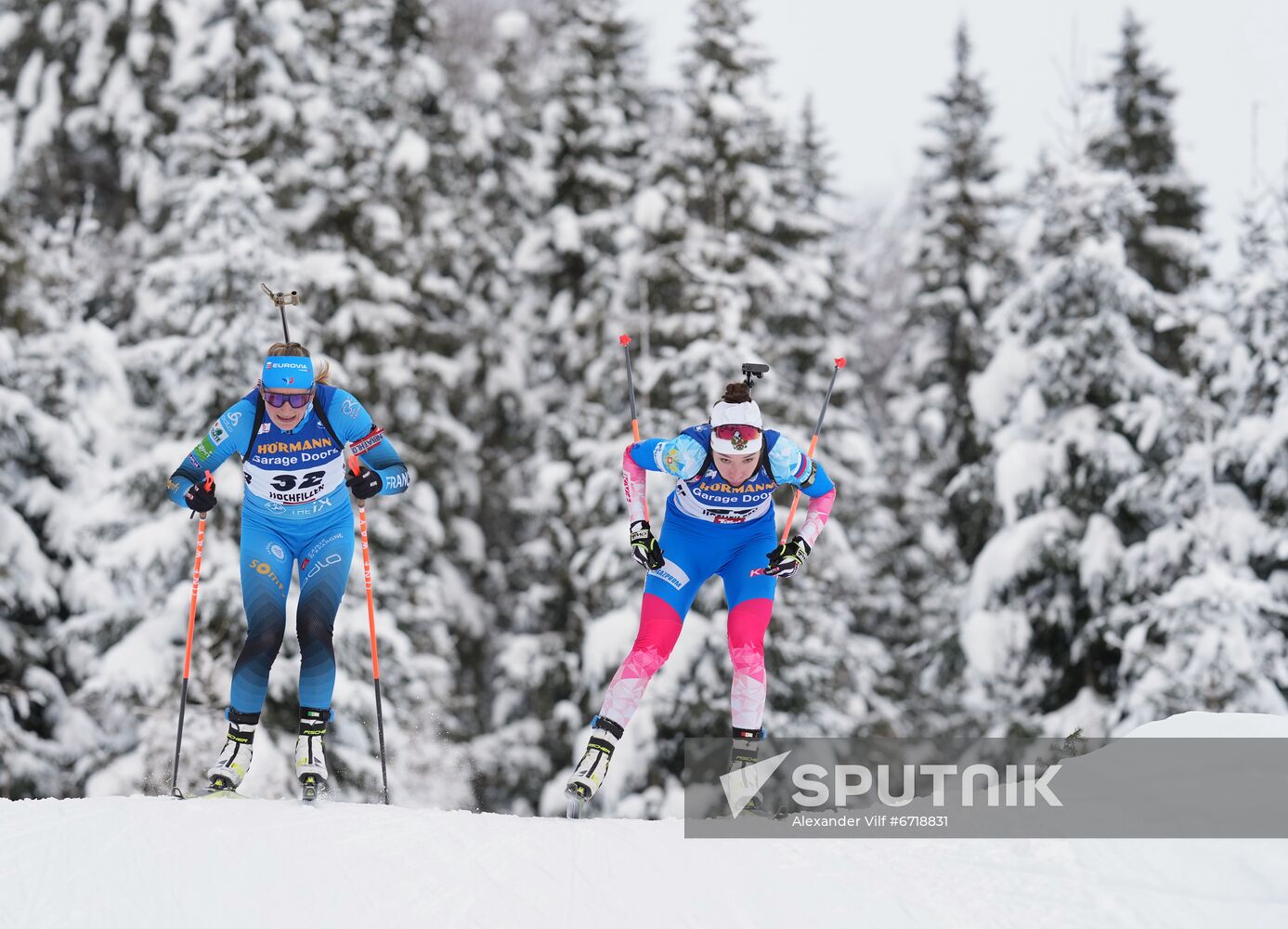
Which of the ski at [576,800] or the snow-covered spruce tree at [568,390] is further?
the snow-covered spruce tree at [568,390]

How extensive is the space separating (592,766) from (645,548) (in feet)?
4.20

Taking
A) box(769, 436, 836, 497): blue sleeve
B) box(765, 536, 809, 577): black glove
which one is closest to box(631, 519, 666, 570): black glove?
box(765, 536, 809, 577): black glove

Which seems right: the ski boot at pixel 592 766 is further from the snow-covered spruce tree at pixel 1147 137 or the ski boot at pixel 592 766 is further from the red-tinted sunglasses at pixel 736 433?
the snow-covered spruce tree at pixel 1147 137

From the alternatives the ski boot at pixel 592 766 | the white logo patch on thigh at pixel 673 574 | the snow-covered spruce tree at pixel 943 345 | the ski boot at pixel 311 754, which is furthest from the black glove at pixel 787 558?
the snow-covered spruce tree at pixel 943 345

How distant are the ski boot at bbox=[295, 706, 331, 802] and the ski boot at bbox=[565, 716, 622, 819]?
144 centimetres

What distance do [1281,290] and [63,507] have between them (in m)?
15.7

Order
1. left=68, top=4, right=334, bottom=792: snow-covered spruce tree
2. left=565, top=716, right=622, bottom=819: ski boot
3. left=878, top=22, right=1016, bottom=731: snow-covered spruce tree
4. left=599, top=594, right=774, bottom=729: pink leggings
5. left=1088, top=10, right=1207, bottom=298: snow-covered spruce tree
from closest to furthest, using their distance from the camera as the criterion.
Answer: left=565, top=716, right=622, bottom=819: ski boot
left=599, top=594, right=774, bottom=729: pink leggings
left=68, top=4, right=334, bottom=792: snow-covered spruce tree
left=1088, top=10, right=1207, bottom=298: snow-covered spruce tree
left=878, top=22, right=1016, bottom=731: snow-covered spruce tree

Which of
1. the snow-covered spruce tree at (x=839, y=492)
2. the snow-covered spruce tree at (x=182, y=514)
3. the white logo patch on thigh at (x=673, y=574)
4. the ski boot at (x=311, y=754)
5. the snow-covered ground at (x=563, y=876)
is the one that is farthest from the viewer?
the snow-covered spruce tree at (x=839, y=492)

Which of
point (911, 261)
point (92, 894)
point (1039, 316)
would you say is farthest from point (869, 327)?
point (92, 894)

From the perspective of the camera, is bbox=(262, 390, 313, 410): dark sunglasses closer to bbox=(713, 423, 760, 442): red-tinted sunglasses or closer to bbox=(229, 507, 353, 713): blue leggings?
bbox=(229, 507, 353, 713): blue leggings

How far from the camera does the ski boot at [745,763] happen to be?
681 centimetres

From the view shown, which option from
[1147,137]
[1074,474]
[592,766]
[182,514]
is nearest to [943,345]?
[1147,137]

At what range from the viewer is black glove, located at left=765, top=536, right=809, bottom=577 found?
22.1 ft

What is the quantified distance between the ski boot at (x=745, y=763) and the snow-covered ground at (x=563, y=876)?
63cm
